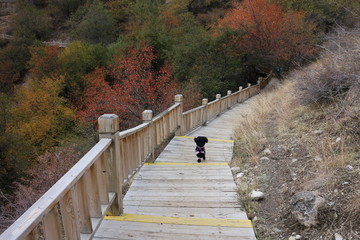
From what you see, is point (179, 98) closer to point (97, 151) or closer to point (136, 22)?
point (97, 151)

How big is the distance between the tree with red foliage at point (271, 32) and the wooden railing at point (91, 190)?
52.3 feet

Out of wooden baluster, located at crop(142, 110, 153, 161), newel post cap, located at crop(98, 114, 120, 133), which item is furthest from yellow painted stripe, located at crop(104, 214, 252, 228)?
wooden baluster, located at crop(142, 110, 153, 161)

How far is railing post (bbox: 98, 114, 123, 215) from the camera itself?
9.09ft

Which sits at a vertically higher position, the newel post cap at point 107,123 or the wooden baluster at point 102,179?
the newel post cap at point 107,123

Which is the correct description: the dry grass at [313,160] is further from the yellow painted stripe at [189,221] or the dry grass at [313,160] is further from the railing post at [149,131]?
the railing post at [149,131]

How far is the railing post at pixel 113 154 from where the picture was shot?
2771mm

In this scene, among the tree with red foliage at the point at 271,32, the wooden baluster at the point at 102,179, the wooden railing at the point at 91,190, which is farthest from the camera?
the tree with red foliage at the point at 271,32

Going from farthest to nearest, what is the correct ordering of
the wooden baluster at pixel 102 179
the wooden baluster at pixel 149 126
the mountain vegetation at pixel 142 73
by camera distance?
the mountain vegetation at pixel 142 73 < the wooden baluster at pixel 149 126 < the wooden baluster at pixel 102 179

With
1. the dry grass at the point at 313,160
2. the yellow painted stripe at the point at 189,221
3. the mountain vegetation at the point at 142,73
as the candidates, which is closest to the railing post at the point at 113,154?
the yellow painted stripe at the point at 189,221

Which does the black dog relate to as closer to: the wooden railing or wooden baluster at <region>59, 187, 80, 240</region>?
the wooden railing

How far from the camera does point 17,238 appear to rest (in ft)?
4.16

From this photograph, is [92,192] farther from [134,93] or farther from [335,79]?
[134,93]

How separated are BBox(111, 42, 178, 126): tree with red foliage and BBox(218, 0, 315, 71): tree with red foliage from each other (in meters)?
6.35

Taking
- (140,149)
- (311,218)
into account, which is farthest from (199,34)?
(311,218)
